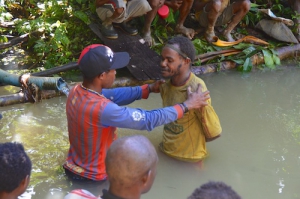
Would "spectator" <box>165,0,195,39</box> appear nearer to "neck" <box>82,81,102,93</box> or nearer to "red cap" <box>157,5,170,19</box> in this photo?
"red cap" <box>157,5,170,19</box>

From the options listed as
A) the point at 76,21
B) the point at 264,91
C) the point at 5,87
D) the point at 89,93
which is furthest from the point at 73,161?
the point at 76,21

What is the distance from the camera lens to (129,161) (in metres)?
2.27

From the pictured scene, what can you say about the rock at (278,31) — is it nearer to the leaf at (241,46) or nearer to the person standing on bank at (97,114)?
the leaf at (241,46)

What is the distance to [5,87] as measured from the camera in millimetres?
6242

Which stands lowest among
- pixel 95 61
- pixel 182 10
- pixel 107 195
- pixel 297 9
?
pixel 297 9

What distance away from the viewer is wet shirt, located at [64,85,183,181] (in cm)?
329

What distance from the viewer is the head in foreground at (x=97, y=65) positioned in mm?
3291

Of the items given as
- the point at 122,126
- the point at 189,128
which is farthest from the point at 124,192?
the point at 189,128

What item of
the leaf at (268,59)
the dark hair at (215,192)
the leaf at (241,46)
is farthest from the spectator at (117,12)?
the dark hair at (215,192)

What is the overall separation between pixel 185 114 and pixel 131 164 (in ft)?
6.27

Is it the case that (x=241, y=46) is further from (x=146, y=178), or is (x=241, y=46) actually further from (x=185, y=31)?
(x=146, y=178)

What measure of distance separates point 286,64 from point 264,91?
187 cm

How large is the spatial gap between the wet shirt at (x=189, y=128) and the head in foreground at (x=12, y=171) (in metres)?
2.06

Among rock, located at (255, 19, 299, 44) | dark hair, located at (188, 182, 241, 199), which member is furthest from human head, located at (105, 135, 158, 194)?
rock, located at (255, 19, 299, 44)
